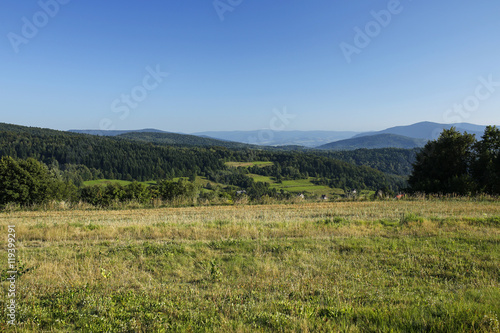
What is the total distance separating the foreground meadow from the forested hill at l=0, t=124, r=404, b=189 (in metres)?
80.1

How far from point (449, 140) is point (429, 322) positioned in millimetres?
26099

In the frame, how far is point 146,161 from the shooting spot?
109 m

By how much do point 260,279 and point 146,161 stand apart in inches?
4420

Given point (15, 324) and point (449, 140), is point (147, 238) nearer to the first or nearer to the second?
point (15, 324)

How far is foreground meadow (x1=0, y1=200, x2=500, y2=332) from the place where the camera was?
13.4 feet

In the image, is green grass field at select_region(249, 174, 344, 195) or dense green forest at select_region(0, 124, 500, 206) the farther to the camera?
green grass field at select_region(249, 174, 344, 195)

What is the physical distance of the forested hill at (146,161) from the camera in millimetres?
92750

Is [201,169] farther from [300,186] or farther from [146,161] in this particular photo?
[300,186]

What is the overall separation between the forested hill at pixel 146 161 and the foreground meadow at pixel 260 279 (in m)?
80.1

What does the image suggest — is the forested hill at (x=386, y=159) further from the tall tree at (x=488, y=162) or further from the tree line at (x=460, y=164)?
the tall tree at (x=488, y=162)
